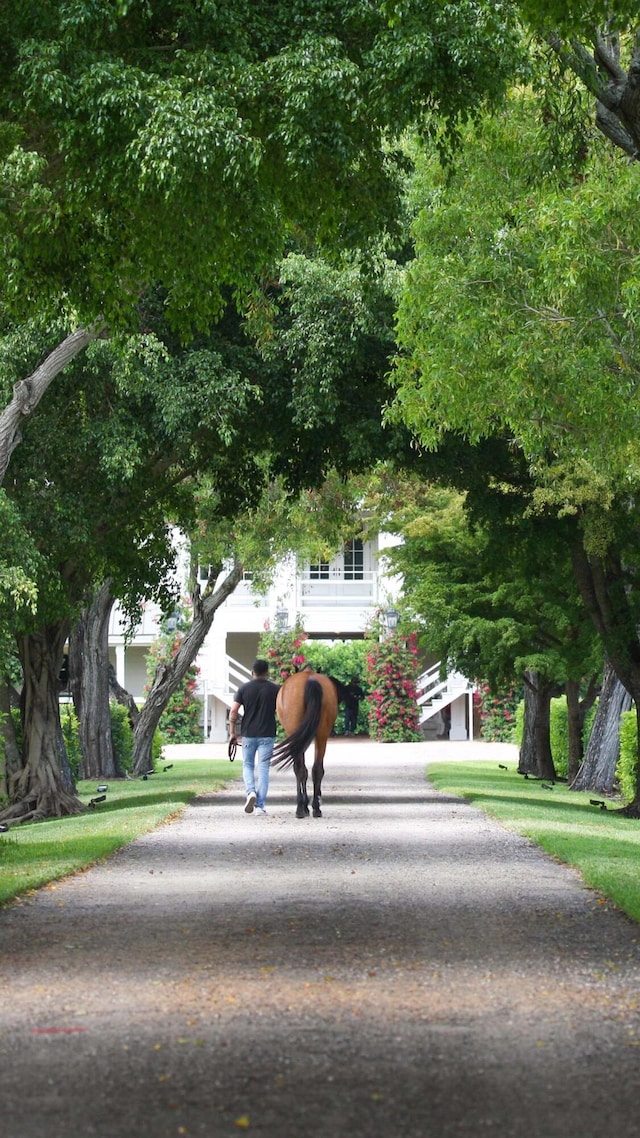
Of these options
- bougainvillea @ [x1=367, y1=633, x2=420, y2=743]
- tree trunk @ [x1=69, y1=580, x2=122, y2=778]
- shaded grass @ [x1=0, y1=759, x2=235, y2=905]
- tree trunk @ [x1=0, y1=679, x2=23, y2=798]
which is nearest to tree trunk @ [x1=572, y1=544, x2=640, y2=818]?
shaded grass @ [x1=0, y1=759, x2=235, y2=905]

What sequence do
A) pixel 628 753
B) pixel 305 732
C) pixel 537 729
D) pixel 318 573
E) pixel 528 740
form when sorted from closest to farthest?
pixel 305 732, pixel 628 753, pixel 537 729, pixel 528 740, pixel 318 573

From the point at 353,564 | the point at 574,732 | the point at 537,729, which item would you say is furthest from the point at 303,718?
the point at 353,564

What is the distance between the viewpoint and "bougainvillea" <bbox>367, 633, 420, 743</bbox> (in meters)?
51.9

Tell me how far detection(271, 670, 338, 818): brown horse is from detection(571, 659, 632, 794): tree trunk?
971cm

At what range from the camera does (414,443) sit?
21.3 m

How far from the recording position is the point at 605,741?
29766mm

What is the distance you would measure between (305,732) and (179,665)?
50.7 feet

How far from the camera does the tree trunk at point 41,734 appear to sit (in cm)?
2400

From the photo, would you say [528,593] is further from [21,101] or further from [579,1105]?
[579,1105]

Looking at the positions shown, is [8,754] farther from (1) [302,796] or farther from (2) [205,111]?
(2) [205,111]

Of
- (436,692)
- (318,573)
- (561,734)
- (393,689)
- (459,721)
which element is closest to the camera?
(561,734)

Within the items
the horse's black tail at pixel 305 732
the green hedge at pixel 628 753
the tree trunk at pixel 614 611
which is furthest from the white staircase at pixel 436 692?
the horse's black tail at pixel 305 732

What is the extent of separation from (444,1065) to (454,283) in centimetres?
1137

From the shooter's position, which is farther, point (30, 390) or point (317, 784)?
point (317, 784)
